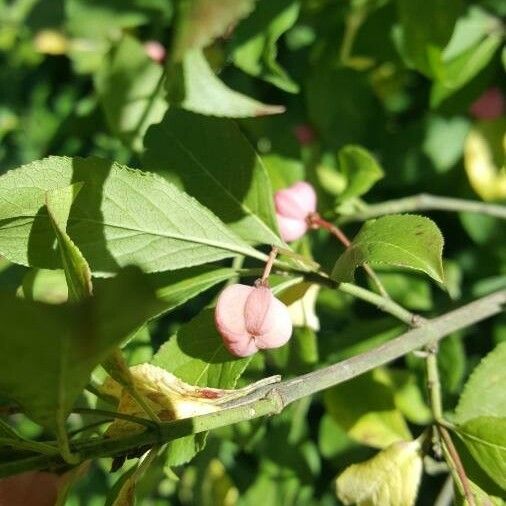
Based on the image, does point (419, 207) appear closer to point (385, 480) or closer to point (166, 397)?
point (385, 480)

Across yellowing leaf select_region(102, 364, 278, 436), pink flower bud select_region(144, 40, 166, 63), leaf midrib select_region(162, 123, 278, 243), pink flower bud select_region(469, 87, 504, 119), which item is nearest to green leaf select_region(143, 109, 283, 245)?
leaf midrib select_region(162, 123, 278, 243)

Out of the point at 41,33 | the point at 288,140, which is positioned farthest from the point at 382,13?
the point at 41,33

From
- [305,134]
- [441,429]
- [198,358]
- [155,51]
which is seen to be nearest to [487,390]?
[441,429]

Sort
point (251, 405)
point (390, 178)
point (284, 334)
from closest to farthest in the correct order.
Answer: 1. point (251, 405)
2. point (284, 334)
3. point (390, 178)

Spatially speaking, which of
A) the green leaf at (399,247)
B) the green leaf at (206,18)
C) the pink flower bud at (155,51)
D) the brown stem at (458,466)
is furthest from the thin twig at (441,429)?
the pink flower bud at (155,51)

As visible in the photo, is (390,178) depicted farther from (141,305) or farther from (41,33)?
(141,305)

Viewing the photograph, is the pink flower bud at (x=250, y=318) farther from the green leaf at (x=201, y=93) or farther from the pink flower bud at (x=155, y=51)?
the pink flower bud at (x=155, y=51)
